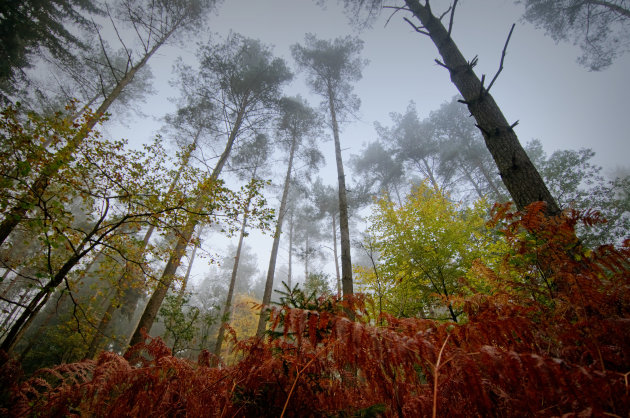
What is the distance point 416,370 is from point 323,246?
8.47 meters

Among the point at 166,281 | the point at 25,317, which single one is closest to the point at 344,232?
the point at 166,281

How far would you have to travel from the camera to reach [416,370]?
5.12ft

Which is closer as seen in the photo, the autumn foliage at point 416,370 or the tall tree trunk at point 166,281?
the autumn foliage at point 416,370

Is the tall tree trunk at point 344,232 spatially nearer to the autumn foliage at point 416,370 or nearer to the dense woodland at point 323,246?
the dense woodland at point 323,246

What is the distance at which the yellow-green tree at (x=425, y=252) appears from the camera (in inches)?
256

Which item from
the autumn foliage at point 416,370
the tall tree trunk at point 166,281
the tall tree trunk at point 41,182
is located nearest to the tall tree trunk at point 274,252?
the tall tree trunk at point 166,281

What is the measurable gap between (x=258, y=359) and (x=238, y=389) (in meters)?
0.19

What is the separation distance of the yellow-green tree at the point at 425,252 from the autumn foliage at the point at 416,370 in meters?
4.78

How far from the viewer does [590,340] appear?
1.13 m

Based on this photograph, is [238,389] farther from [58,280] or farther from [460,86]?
[460,86]

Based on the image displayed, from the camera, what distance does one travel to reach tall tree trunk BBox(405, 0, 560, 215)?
8.66 feet

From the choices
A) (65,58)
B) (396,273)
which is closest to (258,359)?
(396,273)

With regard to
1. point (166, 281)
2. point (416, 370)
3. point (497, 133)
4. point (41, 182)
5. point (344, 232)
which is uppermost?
point (344, 232)

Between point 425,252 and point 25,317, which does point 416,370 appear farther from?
point 425,252
